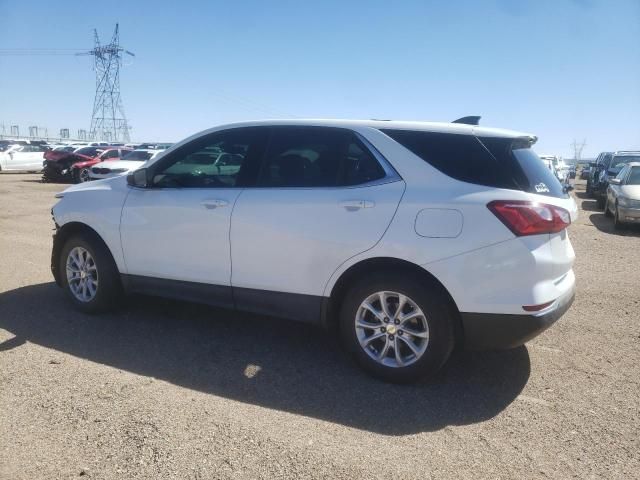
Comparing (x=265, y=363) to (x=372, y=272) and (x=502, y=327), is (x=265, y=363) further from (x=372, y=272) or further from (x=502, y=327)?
(x=502, y=327)

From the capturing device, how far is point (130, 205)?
14.9 ft

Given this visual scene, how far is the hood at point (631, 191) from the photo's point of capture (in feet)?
36.9

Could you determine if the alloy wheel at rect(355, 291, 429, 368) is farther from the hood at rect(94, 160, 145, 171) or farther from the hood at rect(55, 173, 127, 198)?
the hood at rect(94, 160, 145, 171)

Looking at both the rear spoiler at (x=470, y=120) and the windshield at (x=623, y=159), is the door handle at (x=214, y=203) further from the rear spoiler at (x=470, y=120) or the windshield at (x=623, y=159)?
the windshield at (x=623, y=159)

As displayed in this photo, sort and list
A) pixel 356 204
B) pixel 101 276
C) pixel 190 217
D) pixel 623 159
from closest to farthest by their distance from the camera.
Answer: pixel 356 204 < pixel 190 217 < pixel 101 276 < pixel 623 159

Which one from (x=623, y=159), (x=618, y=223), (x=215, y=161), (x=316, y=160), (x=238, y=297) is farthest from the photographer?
(x=623, y=159)

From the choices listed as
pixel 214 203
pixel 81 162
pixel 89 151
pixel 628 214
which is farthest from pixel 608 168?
pixel 89 151

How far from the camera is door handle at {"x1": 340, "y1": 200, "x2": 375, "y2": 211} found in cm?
351

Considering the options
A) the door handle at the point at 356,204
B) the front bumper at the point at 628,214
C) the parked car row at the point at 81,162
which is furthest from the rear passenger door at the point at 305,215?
the parked car row at the point at 81,162

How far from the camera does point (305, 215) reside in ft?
12.2

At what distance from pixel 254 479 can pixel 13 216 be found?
11530mm

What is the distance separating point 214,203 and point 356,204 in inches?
48.9

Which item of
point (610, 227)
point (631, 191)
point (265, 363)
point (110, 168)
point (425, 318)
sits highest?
point (631, 191)

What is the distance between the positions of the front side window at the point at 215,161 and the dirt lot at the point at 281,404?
1.37 meters
